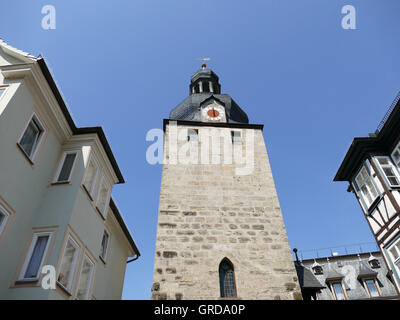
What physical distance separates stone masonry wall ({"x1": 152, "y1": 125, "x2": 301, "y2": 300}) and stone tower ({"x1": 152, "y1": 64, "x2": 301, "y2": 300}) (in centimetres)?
3

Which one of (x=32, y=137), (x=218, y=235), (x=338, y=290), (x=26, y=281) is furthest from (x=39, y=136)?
(x=338, y=290)

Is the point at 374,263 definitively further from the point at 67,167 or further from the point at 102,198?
the point at 67,167

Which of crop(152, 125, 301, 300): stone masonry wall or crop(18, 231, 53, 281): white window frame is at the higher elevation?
crop(152, 125, 301, 300): stone masonry wall

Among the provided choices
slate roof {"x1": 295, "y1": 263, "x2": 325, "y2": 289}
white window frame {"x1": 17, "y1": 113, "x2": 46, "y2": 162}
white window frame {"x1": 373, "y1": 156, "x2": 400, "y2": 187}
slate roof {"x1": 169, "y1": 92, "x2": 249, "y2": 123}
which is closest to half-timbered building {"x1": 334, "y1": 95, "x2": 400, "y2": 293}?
white window frame {"x1": 373, "y1": 156, "x2": 400, "y2": 187}

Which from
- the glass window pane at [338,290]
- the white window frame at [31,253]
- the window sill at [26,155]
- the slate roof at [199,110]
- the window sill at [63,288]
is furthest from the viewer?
the glass window pane at [338,290]

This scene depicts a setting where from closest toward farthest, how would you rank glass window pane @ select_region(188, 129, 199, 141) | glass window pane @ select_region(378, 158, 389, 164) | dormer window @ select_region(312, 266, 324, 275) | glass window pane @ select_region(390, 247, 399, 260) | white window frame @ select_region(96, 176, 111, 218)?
1. white window frame @ select_region(96, 176, 111, 218)
2. glass window pane @ select_region(390, 247, 399, 260)
3. glass window pane @ select_region(378, 158, 389, 164)
4. glass window pane @ select_region(188, 129, 199, 141)
5. dormer window @ select_region(312, 266, 324, 275)

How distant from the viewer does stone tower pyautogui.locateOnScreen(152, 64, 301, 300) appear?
32.6 feet

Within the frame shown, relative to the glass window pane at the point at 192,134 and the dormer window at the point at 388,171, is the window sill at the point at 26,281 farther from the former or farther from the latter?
the dormer window at the point at 388,171

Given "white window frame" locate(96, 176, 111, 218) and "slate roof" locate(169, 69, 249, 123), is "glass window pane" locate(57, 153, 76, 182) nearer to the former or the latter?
"white window frame" locate(96, 176, 111, 218)

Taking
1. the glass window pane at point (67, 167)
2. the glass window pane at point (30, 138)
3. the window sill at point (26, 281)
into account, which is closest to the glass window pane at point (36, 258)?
the window sill at point (26, 281)

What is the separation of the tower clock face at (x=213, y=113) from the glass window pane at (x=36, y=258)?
1064cm

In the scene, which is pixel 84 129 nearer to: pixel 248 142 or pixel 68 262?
pixel 68 262

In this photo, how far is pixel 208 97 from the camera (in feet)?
60.2

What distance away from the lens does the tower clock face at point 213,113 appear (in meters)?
16.8
